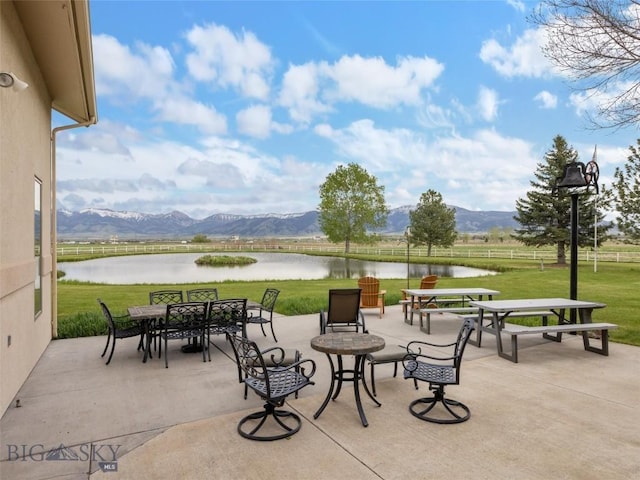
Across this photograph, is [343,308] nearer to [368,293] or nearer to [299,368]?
[299,368]

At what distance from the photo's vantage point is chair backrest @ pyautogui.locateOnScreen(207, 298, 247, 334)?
6.52 meters

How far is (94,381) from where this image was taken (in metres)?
5.20

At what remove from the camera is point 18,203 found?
192 inches

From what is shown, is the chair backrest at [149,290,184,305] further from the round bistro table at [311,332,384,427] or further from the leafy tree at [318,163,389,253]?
the leafy tree at [318,163,389,253]

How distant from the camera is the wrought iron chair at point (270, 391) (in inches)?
142

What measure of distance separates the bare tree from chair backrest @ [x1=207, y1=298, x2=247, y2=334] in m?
7.30

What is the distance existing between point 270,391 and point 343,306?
3.68 meters

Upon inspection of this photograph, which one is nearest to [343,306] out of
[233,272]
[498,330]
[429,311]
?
[429,311]

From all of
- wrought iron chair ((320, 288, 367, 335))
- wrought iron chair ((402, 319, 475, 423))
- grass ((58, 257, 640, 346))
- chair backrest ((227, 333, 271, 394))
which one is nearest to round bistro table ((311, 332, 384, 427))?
wrought iron chair ((402, 319, 475, 423))

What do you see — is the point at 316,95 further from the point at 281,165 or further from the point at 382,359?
the point at 281,165

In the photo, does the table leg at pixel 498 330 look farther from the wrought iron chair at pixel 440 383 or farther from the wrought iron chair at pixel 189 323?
the wrought iron chair at pixel 189 323

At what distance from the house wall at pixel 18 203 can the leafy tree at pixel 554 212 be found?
33146 mm

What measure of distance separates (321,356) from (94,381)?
3.20 m

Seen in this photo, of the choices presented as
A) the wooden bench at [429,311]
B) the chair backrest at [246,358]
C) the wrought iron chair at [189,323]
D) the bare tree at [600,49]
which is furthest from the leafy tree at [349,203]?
the chair backrest at [246,358]
